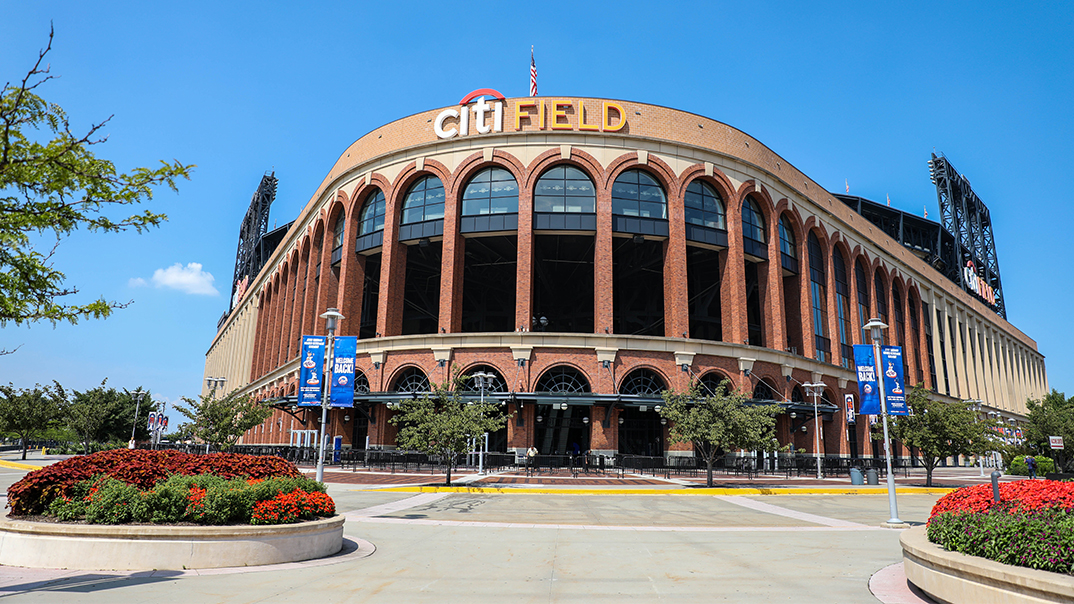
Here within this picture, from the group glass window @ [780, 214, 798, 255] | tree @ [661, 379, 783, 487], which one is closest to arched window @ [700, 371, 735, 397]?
tree @ [661, 379, 783, 487]

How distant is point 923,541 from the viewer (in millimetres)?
8578

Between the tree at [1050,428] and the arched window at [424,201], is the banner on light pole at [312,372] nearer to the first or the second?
the arched window at [424,201]

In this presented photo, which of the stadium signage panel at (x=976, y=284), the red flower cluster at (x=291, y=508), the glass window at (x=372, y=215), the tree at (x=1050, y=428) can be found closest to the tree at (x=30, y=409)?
the glass window at (x=372, y=215)

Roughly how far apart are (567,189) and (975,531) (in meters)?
35.2

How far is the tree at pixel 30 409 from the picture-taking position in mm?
46531

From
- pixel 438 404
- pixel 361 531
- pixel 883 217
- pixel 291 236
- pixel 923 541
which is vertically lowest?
pixel 361 531

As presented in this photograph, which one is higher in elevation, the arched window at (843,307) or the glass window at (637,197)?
the glass window at (637,197)

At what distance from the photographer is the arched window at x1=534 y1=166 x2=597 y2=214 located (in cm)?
4066

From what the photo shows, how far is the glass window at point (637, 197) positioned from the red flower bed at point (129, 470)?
104 feet

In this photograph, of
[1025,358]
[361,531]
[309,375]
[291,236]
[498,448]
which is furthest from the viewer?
[1025,358]

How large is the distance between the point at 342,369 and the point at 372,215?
77.3 ft

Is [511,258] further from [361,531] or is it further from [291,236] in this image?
[361,531]

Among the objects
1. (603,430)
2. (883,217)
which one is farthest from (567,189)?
(883,217)

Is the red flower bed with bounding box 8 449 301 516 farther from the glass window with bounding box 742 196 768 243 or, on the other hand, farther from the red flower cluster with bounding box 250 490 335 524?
the glass window with bounding box 742 196 768 243
